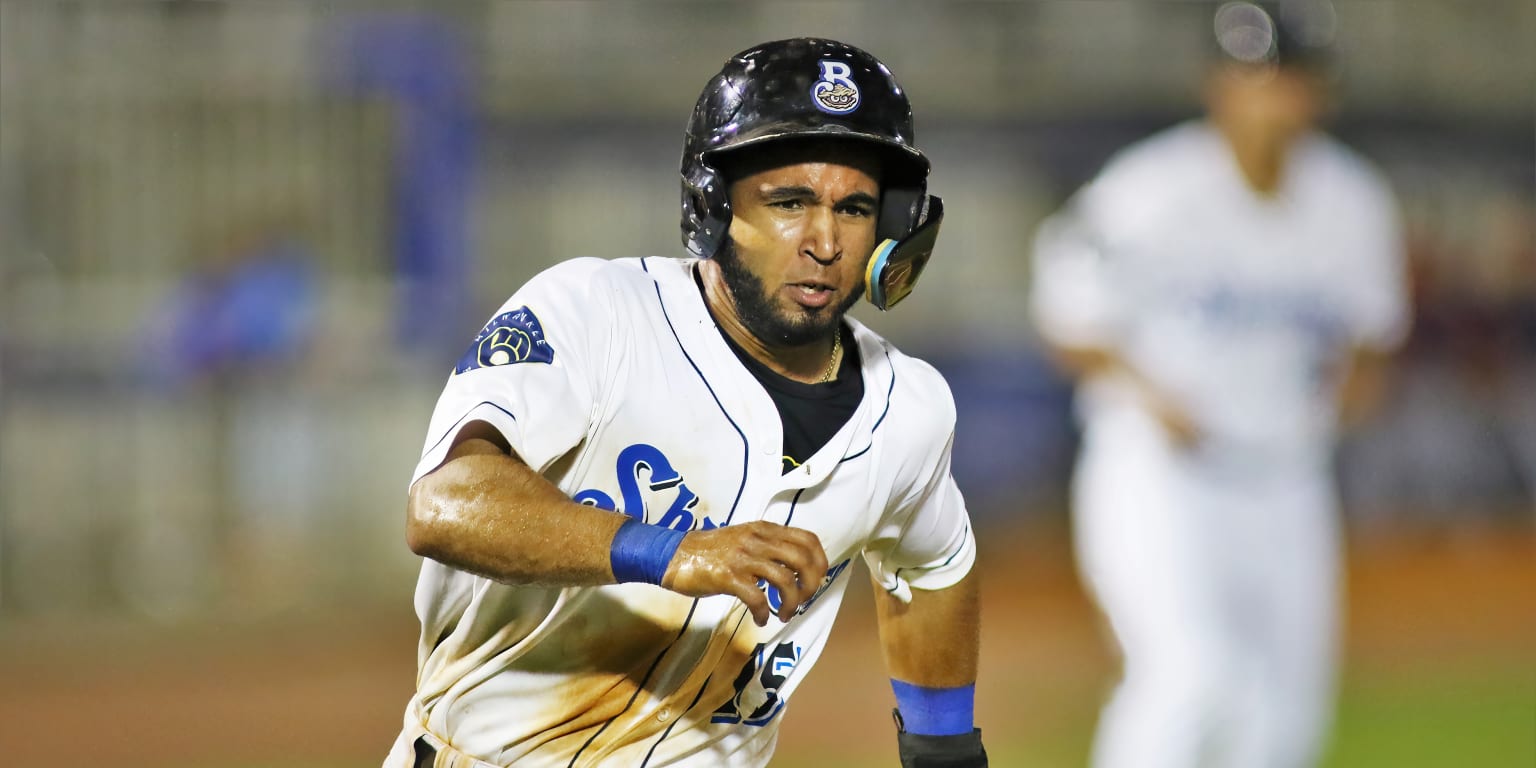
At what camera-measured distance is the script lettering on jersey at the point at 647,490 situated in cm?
275

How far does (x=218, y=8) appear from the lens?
10.6 m

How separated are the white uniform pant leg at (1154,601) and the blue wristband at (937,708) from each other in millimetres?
2219

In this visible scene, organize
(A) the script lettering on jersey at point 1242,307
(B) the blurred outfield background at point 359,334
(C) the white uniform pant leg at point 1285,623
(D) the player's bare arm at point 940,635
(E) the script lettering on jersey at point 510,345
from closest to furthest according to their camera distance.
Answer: (E) the script lettering on jersey at point 510,345 < (D) the player's bare arm at point 940,635 < (C) the white uniform pant leg at point 1285,623 < (A) the script lettering on jersey at point 1242,307 < (B) the blurred outfield background at point 359,334

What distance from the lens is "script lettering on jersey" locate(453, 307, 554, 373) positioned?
258 cm

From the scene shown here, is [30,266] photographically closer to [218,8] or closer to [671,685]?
[218,8]

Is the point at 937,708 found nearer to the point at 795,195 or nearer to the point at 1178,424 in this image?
the point at 795,195

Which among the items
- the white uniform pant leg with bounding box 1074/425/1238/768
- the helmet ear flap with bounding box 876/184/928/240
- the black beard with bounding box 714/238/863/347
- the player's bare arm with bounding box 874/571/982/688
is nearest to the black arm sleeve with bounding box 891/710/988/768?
the player's bare arm with bounding box 874/571/982/688

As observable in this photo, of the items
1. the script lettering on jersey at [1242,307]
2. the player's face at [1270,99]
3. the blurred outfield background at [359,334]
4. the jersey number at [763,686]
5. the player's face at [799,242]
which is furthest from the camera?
the blurred outfield background at [359,334]

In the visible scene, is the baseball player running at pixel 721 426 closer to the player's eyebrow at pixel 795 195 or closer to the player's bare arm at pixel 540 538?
the player's eyebrow at pixel 795 195

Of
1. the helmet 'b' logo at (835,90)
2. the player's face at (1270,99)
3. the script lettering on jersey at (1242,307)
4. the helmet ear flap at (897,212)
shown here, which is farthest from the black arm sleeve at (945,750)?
the player's face at (1270,99)

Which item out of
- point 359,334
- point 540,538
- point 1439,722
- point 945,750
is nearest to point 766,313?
point 540,538

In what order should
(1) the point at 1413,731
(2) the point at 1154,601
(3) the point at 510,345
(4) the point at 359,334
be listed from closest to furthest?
(3) the point at 510,345, (2) the point at 1154,601, (1) the point at 1413,731, (4) the point at 359,334

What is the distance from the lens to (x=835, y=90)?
285 cm

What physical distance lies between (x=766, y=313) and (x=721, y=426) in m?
0.23
